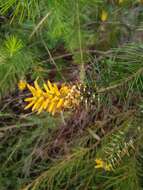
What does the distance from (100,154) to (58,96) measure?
0.56 meters

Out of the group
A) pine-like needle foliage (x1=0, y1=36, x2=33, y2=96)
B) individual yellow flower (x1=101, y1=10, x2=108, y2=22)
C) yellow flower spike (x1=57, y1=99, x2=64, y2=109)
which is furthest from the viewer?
individual yellow flower (x1=101, y1=10, x2=108, y2=22)

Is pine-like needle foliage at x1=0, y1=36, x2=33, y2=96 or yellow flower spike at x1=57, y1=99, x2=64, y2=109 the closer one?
yellow flower spike at x1=57, y1=99, x2=64, y2=109

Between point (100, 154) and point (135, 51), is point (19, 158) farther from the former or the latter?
point (135, 51)

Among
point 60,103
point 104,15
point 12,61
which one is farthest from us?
point 104,15

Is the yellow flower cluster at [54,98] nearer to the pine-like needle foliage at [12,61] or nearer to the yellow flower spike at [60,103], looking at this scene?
the yellow flower spike at [60,103]

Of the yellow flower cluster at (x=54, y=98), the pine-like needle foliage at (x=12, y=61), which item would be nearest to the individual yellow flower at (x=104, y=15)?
the pine-like needle foliage at (x=12, y=61)

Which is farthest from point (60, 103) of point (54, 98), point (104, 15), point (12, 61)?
point (104, 15)

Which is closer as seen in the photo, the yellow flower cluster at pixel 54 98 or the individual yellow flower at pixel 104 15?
the yellow flower cluster at pixel 54 98

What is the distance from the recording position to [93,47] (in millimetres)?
1624

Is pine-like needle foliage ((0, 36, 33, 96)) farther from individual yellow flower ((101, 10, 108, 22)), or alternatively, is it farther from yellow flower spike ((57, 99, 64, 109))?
yellow flower spike ((57, 99, 64, 109))

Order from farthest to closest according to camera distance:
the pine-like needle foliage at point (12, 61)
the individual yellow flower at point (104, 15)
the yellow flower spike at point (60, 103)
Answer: the individual yellow flower at point (104, 15) → the pine-like needle foliage at point (12, 61) → the yellow flower spike at point (60, 103)

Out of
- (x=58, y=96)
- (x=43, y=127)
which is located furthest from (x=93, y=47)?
(x=58, y=96)

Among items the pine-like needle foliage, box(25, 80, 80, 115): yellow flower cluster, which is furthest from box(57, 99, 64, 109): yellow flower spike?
the pine-like needle foliage

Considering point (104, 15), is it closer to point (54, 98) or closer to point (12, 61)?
point (12, 61)
